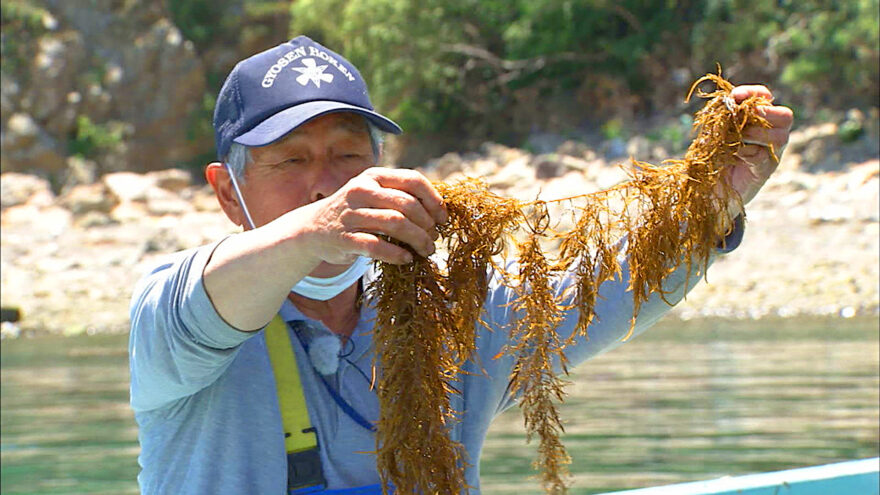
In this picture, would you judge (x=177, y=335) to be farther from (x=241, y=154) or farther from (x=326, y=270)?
(x=241, y=154)

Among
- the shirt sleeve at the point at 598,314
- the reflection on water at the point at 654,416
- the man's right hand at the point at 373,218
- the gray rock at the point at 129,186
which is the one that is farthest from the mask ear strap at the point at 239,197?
the gray rock at the point at 129,186

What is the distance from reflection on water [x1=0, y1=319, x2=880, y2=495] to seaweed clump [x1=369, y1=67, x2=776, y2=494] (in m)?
5.78

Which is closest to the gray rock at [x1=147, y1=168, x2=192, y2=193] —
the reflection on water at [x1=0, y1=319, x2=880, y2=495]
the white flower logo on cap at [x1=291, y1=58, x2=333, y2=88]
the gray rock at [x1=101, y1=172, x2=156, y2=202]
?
the gray rock at [x1=101, y1=172, x2=156, y2=202]

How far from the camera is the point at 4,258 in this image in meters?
24.8

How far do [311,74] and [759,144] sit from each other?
960mm

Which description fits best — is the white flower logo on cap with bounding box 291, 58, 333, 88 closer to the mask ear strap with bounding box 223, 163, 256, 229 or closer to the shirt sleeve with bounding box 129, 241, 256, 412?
the mask ear strap with bounding box 223, 163, 256, 229

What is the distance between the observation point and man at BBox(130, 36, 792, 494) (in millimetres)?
2305

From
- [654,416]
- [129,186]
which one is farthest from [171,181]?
[654,416]

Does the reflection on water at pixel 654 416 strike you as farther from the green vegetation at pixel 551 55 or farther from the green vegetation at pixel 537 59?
the green vegetation at pixel 551 55

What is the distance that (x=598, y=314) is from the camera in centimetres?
295

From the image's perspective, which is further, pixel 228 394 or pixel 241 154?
pixel 241 154

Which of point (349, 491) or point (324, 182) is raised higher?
point (324, 182)

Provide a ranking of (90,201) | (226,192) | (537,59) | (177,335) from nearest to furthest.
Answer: (177,335), (226,192), (90,201), (537,59)

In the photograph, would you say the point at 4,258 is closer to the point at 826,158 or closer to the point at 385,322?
the point at 826,158
